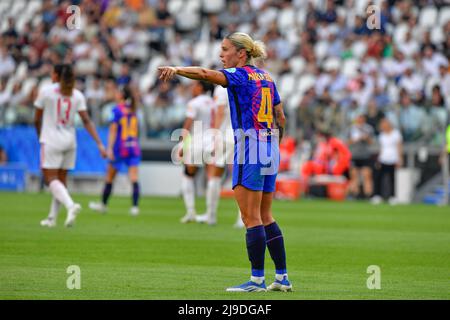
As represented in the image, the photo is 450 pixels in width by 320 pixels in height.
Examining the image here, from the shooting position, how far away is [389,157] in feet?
93.6

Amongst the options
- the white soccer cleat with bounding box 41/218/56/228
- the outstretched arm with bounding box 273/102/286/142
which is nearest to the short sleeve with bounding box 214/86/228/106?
the white soccer cleat with bounding box 41/218/56/228

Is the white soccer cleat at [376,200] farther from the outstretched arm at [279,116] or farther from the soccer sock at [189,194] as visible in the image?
the outstretched arm at [279,116]

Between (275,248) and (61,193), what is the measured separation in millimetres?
7106

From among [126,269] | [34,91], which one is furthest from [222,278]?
[34,91]

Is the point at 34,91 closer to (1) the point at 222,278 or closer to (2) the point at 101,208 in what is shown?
(2) the point at 101,208

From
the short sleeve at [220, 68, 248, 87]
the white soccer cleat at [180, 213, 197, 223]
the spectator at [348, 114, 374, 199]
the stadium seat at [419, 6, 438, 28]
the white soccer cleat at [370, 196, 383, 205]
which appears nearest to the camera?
the short sleeve at [220, 68, 248, 87]

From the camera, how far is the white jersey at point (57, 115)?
16578mm

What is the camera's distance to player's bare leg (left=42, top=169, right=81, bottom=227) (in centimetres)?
1627

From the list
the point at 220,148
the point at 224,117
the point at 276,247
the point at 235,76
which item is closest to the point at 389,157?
the point at 220,148

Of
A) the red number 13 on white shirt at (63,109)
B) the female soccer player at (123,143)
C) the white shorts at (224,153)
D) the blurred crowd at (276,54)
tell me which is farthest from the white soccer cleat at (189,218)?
the blurred crowd at (276,54)

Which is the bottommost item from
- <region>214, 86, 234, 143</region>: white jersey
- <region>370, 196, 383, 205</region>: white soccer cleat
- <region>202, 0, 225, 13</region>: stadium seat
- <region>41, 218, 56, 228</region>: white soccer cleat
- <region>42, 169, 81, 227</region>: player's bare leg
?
<region>370, 196, 383, 205</region>: white soccer cleat

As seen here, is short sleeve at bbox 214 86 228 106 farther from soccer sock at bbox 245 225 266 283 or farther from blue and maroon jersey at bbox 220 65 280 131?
soccer sock at bbox 245 225 266 283

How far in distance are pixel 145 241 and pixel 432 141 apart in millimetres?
15282

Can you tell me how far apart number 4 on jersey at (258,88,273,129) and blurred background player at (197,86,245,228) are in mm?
7463
